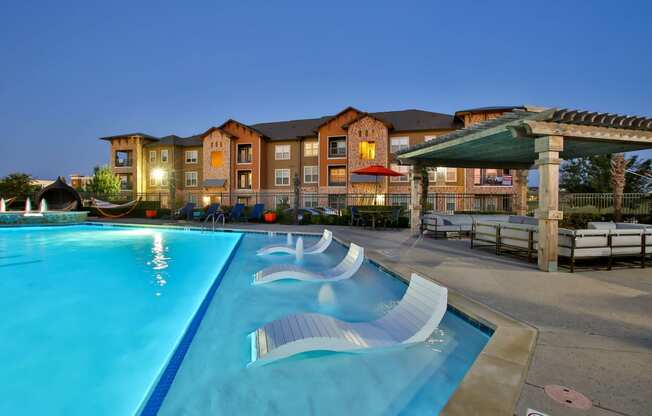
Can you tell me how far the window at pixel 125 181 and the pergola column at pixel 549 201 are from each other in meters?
39.6

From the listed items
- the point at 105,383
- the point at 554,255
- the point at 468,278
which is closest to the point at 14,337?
the point at 105,383

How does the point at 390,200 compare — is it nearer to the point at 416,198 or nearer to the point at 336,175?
the point at 336,175

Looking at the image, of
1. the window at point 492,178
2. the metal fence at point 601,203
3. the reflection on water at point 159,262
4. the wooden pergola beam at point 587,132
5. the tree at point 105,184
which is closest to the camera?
the wooden pergola beam at point 587,132

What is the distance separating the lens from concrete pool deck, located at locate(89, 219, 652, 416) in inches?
88.8

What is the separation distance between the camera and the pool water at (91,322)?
10.5ft

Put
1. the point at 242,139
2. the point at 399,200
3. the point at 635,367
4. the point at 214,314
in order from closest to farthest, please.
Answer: the point at 635,367 < the point at 214,314 < the point at 399,200 < the point at 242,139

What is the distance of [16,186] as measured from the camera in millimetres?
31781

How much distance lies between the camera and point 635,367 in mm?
2691

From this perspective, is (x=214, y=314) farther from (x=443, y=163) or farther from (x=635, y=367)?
(x=443, y=163)

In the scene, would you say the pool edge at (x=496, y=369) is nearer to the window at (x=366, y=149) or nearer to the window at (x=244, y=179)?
the window at (x=366, y=149)

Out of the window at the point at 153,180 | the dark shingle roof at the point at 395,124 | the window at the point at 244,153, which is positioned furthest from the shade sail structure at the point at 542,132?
the window at the point at 153,180

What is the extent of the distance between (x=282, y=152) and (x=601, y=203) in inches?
984

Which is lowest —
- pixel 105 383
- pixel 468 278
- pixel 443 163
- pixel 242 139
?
pixel 105 383

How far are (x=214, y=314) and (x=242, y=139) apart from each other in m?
28.5
